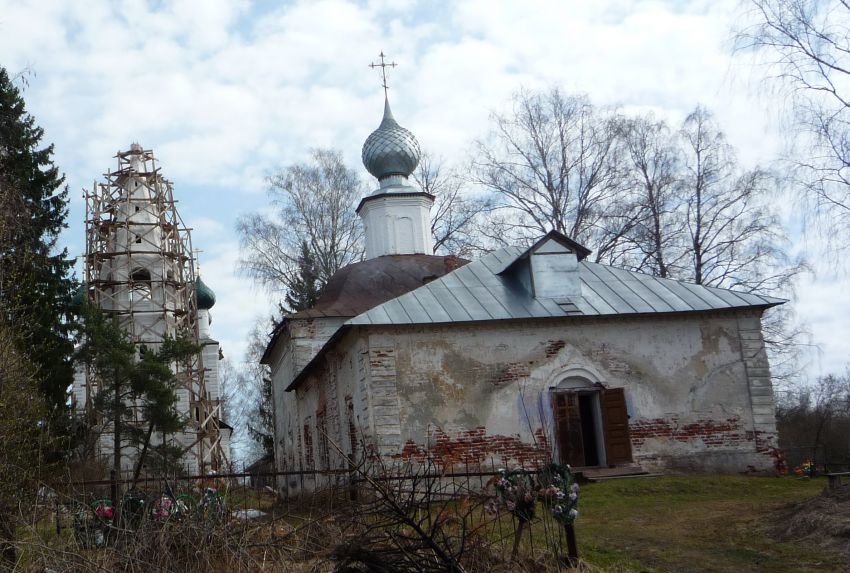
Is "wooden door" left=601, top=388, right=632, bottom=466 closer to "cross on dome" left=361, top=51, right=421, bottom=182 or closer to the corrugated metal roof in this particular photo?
the corrugated metal roof

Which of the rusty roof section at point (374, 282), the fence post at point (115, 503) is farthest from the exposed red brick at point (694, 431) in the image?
the fence post at point (115, 503)

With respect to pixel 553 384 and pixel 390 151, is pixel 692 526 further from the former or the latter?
pixel 390 151

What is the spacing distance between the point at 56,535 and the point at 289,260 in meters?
20.6

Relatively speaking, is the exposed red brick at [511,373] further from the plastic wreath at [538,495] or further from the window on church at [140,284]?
the window on church at [140,284]

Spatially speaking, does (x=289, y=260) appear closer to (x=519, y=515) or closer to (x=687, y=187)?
(x=687, y=187)

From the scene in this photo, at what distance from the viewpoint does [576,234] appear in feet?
83.9

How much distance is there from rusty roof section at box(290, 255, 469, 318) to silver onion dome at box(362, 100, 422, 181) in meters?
2.79

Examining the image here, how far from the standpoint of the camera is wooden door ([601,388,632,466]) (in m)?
15.4

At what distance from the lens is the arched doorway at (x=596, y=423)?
607 inches

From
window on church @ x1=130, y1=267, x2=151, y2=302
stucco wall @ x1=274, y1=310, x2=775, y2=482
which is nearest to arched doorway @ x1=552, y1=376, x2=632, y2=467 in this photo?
stucco wall @ x1=274, y1=310, x2=775, y2=482

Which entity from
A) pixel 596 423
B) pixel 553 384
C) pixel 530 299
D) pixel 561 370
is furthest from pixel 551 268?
pixel 596 423

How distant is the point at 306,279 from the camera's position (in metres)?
28.5

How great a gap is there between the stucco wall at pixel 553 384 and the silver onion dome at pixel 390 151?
30.5 ft

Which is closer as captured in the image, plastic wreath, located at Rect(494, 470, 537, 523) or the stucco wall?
plastic wreath, located at Rect(494, 470, 537, 523)
